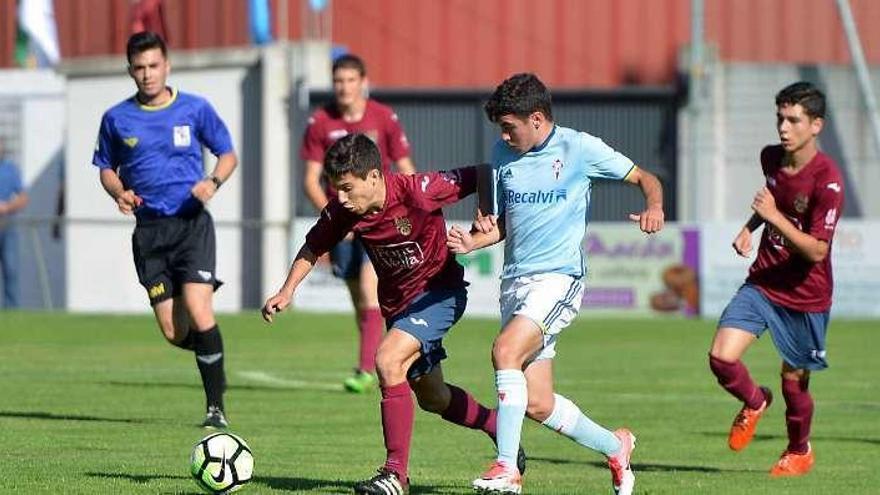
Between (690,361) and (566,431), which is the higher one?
(566,431)

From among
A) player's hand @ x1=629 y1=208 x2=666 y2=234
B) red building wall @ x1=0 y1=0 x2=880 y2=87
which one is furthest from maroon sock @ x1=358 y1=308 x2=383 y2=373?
red building wall @ x1=0 y1=0 x2=880 y2=87

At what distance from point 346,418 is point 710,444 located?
96.3 inches

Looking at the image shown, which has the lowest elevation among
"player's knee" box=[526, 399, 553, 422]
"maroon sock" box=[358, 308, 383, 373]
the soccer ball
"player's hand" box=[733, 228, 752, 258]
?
"maroon sock" box=[358, 308, 383, 373]

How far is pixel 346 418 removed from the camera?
12992 millimetres

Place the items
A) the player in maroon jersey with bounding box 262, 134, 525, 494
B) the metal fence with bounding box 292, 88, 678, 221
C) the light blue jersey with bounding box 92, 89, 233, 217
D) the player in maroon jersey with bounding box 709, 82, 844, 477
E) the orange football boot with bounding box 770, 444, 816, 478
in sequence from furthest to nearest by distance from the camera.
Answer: the metal fence with bounding box 292, 88, 678, 221 → the light blue jersey with bounding box 92, 89, 233, 217 → the orange football boot with bounding box 770, 444, 816, 478 → the player in maroon jersey with bounding box 709, 82, 844, 477 → the player in maroon jersey with bounding box 262, 134, 525, 494

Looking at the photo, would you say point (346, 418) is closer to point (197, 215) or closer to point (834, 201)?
point (197, 215)

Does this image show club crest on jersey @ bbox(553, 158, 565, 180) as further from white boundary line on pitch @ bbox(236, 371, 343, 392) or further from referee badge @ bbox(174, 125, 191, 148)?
white boundary line on pitch @ bbox(236, 371, 343, 392)

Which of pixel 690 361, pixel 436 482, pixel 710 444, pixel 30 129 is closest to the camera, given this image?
pixel 436 482

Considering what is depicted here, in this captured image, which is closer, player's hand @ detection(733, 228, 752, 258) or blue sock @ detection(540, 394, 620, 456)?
blue sock @ detection(540, 394, 620, 456)

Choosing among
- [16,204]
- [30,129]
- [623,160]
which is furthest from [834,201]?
[30,129]

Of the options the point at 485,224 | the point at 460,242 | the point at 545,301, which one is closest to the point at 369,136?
the point at 485,224

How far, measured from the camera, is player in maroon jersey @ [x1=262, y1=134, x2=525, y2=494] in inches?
356

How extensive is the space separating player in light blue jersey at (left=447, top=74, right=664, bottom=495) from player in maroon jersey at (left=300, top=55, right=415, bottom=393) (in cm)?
532

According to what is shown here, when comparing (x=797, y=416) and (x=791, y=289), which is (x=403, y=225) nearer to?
(x=791, y=289)
